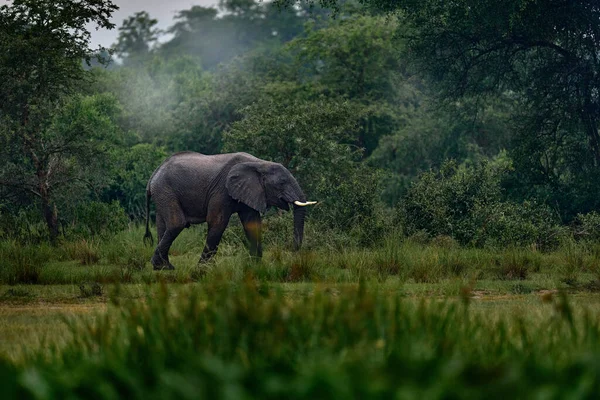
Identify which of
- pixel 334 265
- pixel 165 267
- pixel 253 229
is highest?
pixel 253 229

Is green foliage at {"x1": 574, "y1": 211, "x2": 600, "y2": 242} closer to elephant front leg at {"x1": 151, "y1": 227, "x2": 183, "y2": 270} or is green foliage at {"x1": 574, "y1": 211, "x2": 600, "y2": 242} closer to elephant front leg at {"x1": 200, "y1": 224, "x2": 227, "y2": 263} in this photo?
elephant front leg at {"x1": 200, "y1": 224, "x2": 227, "y2": 263}

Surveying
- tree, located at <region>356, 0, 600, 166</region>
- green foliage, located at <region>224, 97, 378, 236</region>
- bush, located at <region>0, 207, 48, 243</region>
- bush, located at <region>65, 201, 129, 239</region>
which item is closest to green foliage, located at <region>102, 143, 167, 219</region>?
green foliage, located at <region>224, 97, 378, 236</region>

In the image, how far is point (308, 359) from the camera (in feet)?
18.1

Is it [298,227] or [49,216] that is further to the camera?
[49,216]

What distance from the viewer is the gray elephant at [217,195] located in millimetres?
17469

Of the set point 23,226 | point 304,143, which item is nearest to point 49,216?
point 23,226

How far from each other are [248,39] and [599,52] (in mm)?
59460

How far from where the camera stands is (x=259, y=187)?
57.7ft

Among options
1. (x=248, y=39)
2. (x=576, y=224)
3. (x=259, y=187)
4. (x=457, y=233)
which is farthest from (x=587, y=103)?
(x=248, y=39)

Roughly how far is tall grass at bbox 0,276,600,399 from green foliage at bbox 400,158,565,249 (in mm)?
11600

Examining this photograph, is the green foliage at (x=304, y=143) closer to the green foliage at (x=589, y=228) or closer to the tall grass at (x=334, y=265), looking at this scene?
the green foliage at (x=589, y=228)

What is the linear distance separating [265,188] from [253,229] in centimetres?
75

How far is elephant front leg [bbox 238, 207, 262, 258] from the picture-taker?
55.4 ft

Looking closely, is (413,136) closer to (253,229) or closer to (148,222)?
(148,222)
